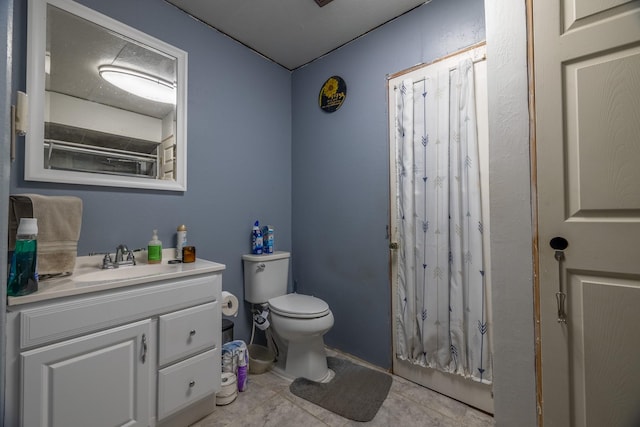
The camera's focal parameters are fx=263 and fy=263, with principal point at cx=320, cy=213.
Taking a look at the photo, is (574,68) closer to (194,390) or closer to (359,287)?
(359,287)

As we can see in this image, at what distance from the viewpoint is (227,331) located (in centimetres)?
179

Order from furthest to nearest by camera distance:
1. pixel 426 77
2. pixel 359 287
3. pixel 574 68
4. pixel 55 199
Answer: pixel 359 287, pixel 426 77, pixel 55 199, pixel 574 68

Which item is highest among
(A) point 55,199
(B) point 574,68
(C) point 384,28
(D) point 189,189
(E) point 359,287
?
(C) point 384,28

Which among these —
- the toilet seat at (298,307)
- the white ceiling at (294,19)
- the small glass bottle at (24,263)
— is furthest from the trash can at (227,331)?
the white ceiling at (294,19)

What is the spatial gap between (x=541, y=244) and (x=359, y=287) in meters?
1.20

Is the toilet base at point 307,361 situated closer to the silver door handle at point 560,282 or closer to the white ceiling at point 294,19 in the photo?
the silver door handle at point 560,282

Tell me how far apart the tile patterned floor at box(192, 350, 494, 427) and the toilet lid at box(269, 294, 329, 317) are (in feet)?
1.53

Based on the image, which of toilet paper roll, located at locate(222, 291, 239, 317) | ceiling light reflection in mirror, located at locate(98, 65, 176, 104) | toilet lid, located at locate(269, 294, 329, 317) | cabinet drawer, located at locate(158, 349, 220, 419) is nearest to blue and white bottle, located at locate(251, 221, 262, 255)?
toilet lid, located at locate(269, 294, 329, 317)

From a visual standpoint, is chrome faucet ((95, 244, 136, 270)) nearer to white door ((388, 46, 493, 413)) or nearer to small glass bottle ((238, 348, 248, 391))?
small glass bottle ((238, 348, 248, 391))

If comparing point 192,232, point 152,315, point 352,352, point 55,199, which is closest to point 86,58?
point 55,199

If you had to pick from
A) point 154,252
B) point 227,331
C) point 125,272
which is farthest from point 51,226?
point 227,331

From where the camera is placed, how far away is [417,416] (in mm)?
1400

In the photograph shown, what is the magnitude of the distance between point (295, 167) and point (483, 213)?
153cm

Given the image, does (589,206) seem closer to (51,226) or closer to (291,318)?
(291,318)
